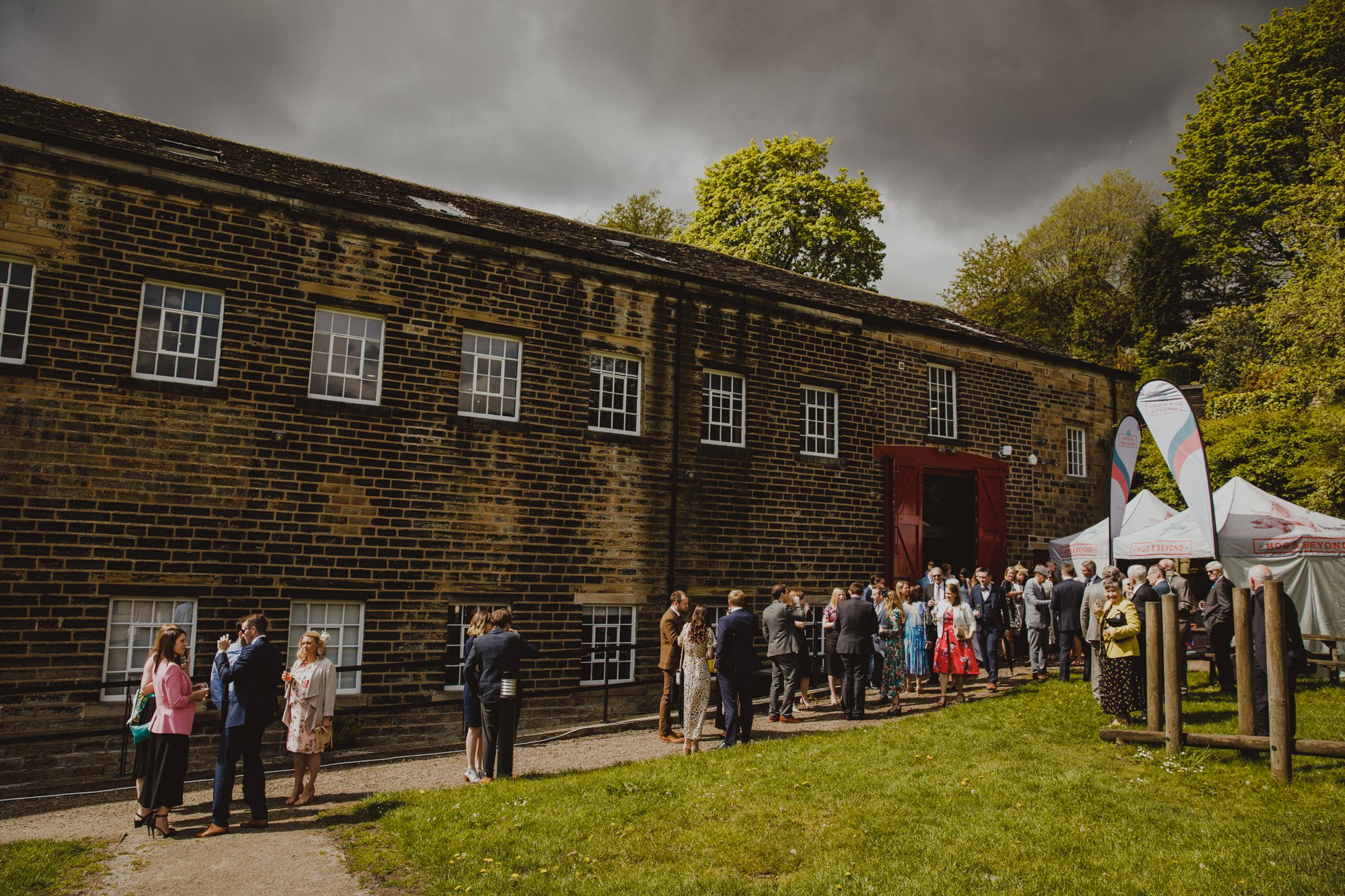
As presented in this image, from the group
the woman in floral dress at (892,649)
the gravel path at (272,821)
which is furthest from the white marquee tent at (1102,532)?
the gravel path at (272,821)

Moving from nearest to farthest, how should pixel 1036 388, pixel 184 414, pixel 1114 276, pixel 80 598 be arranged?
pixel 80 598
pixel 184 414
pixel 1036 388
pixel 1114 276

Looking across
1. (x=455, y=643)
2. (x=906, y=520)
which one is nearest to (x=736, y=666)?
(x=455, y=643)

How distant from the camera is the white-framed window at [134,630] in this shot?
405 inches

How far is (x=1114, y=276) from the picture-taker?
38656 millimetres

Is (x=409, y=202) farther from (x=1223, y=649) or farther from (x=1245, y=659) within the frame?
(x=1223, y=649)

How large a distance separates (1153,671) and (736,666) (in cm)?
442

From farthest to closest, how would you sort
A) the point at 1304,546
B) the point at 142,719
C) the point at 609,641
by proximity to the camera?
the point at 1304,546
the point at 609,641
the point at 142,719

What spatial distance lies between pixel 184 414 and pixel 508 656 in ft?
19.2

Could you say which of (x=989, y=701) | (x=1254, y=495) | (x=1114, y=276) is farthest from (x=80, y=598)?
(x=1114, y=276)

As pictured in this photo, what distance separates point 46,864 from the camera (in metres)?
6.39

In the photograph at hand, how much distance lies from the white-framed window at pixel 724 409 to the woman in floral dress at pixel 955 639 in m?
5.18

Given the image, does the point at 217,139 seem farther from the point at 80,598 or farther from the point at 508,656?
the point at 508,656

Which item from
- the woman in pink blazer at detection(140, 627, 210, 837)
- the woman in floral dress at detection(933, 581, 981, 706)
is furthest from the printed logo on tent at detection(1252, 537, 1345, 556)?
the woman in pink blazer at detection(140, 627, 210, 837)

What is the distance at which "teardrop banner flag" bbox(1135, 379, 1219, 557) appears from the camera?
1216cm
